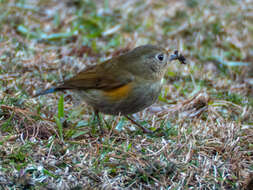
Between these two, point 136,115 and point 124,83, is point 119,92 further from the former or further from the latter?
point 136,115

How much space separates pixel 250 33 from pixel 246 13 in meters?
0.72

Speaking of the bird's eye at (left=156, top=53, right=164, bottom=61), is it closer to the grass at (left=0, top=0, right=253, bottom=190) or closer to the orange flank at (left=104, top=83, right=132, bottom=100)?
the orange flank at (left=104, top=83, right=132, bottom=100)

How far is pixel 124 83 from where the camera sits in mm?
4586

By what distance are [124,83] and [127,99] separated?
0.77ft

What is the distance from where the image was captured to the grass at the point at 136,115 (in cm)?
355

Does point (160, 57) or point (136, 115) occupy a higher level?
point (160, 57)

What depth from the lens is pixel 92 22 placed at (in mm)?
7273

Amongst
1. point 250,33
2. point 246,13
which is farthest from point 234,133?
point 246,13

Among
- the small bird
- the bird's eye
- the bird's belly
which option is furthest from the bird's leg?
the bird's eye

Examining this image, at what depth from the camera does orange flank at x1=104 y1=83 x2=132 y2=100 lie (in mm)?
4480

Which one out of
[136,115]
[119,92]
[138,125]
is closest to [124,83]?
[119,92]

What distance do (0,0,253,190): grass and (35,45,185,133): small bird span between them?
0.21 metres

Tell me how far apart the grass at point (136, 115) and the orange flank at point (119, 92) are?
0.25 m

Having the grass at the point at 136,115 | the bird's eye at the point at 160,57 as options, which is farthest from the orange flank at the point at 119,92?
the bird's eye at the point at 160,57
